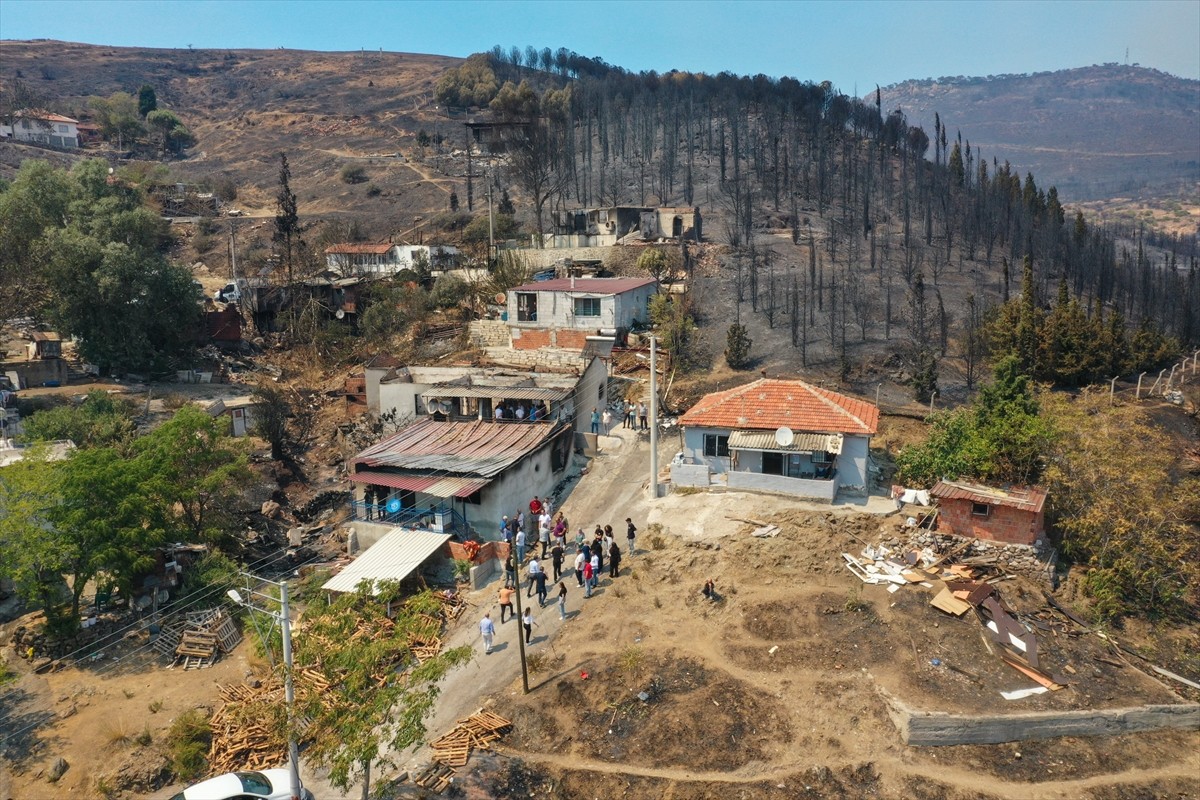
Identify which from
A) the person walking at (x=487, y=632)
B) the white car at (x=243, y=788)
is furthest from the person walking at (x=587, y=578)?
the white car at (x=243, y=788)

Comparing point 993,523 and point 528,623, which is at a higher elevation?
point 993,523

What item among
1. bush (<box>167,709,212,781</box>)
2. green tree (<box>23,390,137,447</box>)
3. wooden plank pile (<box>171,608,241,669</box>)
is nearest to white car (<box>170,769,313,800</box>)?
bush (<box>167,709,212,781</box>)

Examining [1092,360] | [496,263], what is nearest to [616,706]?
[1092,360]

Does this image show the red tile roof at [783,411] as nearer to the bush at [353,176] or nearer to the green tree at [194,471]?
the green tree at [194,471]

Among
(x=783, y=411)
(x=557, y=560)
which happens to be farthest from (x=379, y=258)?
(x=557, y=560)

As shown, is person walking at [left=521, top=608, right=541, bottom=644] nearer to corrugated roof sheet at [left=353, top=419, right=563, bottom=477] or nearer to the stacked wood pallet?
the stacked wood pallet

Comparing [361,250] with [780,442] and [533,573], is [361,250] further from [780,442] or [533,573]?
[533,573]

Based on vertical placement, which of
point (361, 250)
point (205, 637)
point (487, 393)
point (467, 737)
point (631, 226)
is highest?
point (631, 226)
